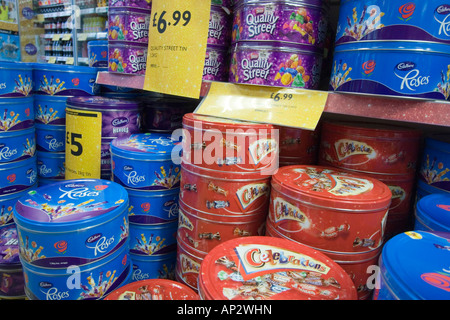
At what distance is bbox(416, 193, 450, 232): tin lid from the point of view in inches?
33.4

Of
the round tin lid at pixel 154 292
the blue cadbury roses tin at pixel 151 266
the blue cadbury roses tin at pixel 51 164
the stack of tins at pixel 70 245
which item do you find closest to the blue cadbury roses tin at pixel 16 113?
the blue cadbury roses tin at pixel 51 164

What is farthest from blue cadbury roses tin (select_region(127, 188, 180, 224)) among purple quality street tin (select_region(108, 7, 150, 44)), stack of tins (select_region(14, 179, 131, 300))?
purple quality street tin (select_region(108, 7, 150, 44))

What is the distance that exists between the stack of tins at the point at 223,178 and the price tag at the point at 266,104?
5 centimetres

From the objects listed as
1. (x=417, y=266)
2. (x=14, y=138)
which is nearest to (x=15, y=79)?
(x=14, y=138)

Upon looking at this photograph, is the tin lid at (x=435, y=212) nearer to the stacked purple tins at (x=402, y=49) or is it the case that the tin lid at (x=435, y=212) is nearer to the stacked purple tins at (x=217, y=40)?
the stacked purple tins at (x=402, y=49)

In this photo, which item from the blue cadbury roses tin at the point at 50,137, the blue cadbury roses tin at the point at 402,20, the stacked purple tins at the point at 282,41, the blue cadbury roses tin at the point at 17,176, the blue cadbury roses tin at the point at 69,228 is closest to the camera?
the blue cadbury roses tin at the point at 402,20

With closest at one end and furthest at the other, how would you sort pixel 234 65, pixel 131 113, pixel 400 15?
pixel 400 15, pixel 234 65, pixel 131 113

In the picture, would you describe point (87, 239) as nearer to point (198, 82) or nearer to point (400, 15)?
point (198, 82)

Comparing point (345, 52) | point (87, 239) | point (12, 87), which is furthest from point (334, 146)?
point (12, 87)

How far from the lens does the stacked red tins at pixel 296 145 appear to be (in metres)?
1.33

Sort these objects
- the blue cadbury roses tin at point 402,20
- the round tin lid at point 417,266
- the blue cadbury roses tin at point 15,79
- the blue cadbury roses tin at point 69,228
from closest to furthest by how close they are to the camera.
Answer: the round tin lid at point 417,266 → the blue cadbury roses tin at point 402,20 → the blue cadbury roses tin at point 69,228 → the blue cadbury roses tin at point 15,79

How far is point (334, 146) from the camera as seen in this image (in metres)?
1.23

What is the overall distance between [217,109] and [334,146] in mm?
487

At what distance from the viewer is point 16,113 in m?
1.71
